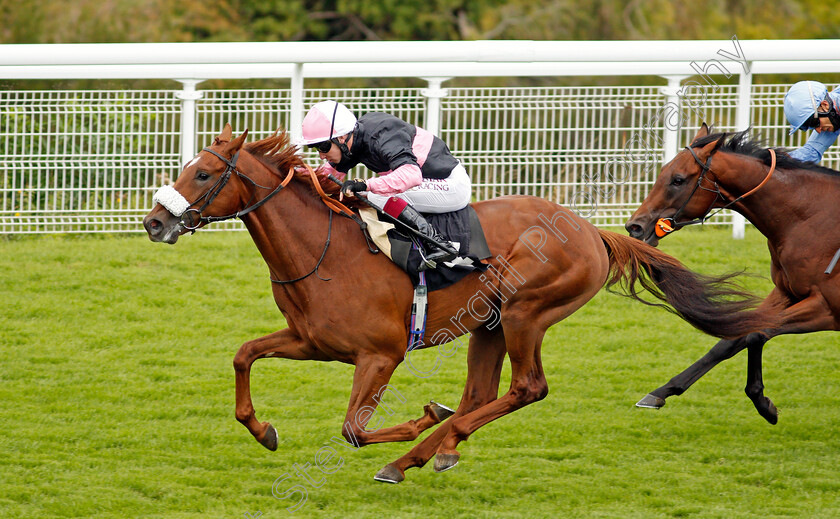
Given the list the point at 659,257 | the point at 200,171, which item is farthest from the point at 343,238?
the point at 659,257

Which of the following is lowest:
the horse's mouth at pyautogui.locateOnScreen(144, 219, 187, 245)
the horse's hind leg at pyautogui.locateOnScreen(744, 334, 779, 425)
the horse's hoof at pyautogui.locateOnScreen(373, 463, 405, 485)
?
the horse's hoof at pyautogui.locateOnScreen(373, 463, 405, 485)

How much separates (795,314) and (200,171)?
3140 mm

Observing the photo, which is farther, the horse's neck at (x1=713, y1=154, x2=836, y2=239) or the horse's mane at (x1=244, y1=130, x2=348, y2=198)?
the horse's neck at (x1=713, y1=154, x2=836, y2=239)

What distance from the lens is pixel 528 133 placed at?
9.12m

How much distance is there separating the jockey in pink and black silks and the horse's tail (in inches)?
38.8

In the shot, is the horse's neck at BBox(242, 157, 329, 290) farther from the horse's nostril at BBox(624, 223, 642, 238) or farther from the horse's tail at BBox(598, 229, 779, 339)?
the horse's nostril at BBox(624, 223, 642, 238)

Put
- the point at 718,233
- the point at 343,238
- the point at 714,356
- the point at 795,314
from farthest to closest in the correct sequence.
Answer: the point at 718,233 < the point at 714,356 < the point at 795,314 < the point at 343,238

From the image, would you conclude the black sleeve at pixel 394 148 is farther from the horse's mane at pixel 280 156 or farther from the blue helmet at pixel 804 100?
the blue helmet at pixel 804 100

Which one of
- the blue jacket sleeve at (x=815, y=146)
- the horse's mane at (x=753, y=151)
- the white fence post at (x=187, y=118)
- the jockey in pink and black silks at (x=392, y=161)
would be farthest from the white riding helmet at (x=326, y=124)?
the white fence post at (x=187, y=118)

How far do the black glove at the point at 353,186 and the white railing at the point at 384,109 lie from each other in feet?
10.7

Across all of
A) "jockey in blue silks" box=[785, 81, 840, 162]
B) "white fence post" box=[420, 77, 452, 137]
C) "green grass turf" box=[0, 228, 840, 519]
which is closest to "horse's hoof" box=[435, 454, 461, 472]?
"green grass turf" box=[0, 228, 840, 519]

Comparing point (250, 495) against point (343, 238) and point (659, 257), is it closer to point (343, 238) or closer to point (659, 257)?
point (343, 238)

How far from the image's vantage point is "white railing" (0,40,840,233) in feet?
26.3

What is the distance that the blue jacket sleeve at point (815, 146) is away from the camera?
571 cm
